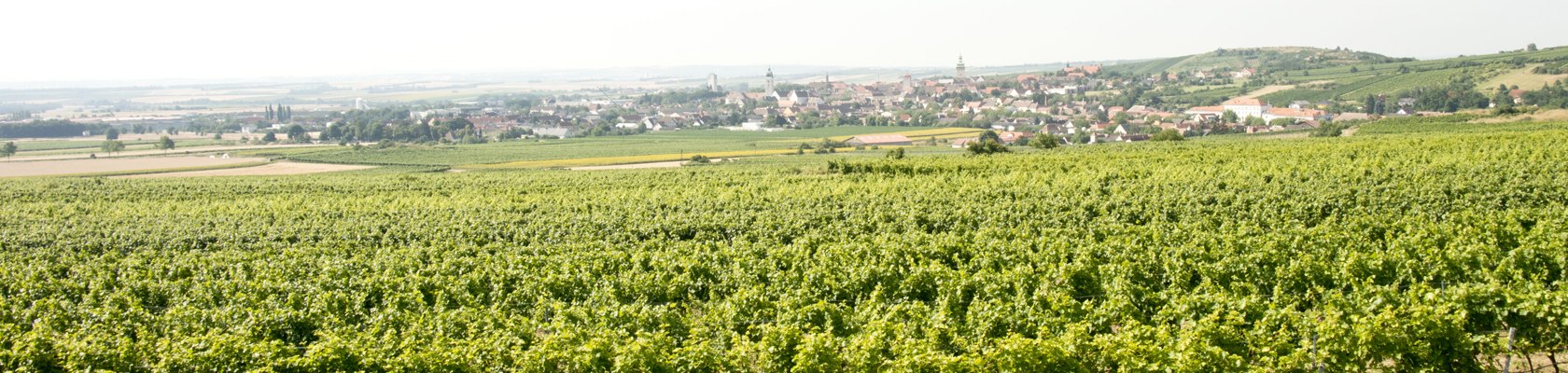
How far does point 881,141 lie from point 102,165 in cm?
6504

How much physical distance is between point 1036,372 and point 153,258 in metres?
22.6

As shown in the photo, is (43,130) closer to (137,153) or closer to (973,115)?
(137,153)

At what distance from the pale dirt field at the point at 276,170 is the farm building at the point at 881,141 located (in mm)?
43317

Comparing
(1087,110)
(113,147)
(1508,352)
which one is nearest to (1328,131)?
(1508,352)

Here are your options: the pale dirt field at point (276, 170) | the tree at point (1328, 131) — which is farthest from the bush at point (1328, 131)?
the pale dirt field at point (276, 170)

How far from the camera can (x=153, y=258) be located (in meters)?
24.6

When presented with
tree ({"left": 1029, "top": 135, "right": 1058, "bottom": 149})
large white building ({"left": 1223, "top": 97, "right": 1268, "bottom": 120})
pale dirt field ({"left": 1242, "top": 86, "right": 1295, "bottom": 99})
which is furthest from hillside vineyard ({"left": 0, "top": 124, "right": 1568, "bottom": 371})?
pale dirt field ({"left": 1242, "top": 86, "right": 1295, "bottom": 99})

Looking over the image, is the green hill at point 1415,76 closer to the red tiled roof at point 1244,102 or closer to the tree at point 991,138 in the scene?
the red tiled roof at point 1244,102

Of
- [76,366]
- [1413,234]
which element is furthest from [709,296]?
[1413,234]

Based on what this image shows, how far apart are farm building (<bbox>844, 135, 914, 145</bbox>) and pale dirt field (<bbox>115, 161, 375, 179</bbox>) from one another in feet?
142

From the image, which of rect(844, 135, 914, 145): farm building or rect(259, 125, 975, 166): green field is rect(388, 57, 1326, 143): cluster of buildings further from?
rect(259, 125, 975, 166): green field

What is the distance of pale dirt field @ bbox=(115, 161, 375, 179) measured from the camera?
67312 mm

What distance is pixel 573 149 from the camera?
93.7 metres

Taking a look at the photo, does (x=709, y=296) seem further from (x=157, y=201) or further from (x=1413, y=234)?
(x=157, y=201)
